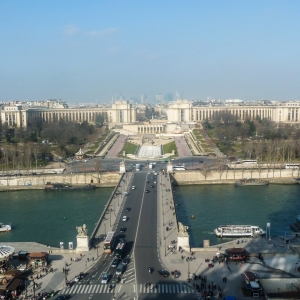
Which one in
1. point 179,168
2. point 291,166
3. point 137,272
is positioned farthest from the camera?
point 179,168

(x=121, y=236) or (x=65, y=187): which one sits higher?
(x=121, y=236)

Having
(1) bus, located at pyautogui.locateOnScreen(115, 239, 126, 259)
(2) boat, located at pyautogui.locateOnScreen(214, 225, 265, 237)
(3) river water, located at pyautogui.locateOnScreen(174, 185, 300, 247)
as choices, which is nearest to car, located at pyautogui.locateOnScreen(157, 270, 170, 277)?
(1) bus, located at pyautogui.locateOnScreen(115, 239, 126, 259)

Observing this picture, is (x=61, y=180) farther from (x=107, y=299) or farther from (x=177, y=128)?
(x=177, y=128)

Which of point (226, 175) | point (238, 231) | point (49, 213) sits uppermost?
point (226, 175)

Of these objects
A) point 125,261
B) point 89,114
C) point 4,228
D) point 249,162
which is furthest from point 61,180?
point 89,114

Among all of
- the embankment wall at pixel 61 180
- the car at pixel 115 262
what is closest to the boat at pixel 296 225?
the car at pixel 115 262

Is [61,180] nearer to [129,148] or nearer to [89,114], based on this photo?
[129,148]

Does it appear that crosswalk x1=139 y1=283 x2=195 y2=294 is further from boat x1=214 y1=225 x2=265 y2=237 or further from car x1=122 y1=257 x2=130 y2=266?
boat x1=214 y1=225 x2=265 y2=237
